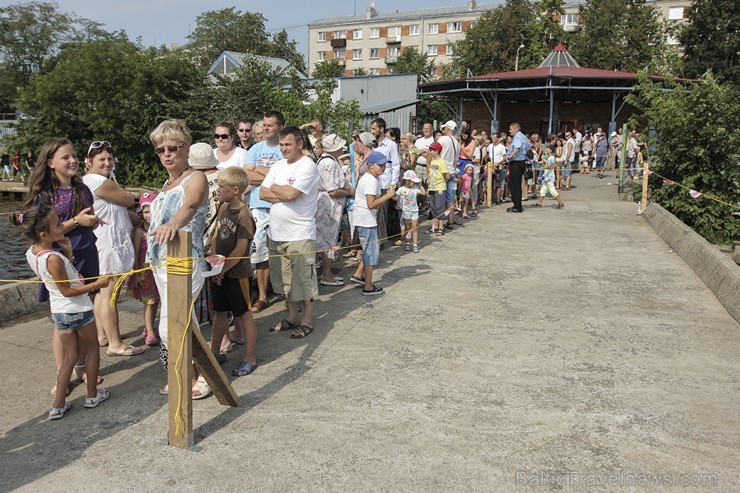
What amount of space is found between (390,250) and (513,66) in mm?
46451

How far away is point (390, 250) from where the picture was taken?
9.78 m

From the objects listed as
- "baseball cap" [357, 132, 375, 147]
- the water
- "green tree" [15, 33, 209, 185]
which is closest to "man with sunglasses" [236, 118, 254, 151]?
"baseball cap" [357, 132, 375, 147]

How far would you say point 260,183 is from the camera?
6422 mm

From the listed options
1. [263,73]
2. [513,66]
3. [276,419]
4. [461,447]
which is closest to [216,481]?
[276,419]

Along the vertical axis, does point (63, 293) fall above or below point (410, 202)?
below

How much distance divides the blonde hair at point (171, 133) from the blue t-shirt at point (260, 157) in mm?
2318

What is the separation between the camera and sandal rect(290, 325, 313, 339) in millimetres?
5664

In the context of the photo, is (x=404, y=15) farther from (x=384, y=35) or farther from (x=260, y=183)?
(x=260, y=183)

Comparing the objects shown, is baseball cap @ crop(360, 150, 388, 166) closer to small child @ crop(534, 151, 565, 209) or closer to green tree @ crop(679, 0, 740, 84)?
small child @ crop(534, 151, 565, 209)

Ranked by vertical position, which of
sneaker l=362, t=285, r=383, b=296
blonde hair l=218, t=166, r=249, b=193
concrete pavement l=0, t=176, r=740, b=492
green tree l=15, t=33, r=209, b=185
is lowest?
concrete pavement l=0, t=176, r=740, b=492

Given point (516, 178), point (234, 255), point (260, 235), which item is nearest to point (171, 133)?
point (234, 255)

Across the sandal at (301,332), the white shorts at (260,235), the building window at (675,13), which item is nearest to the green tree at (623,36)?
the building window at (675,13)

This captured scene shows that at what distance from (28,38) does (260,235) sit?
64.9 metres

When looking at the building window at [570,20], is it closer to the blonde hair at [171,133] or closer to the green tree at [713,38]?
the green tree at [713,38]
